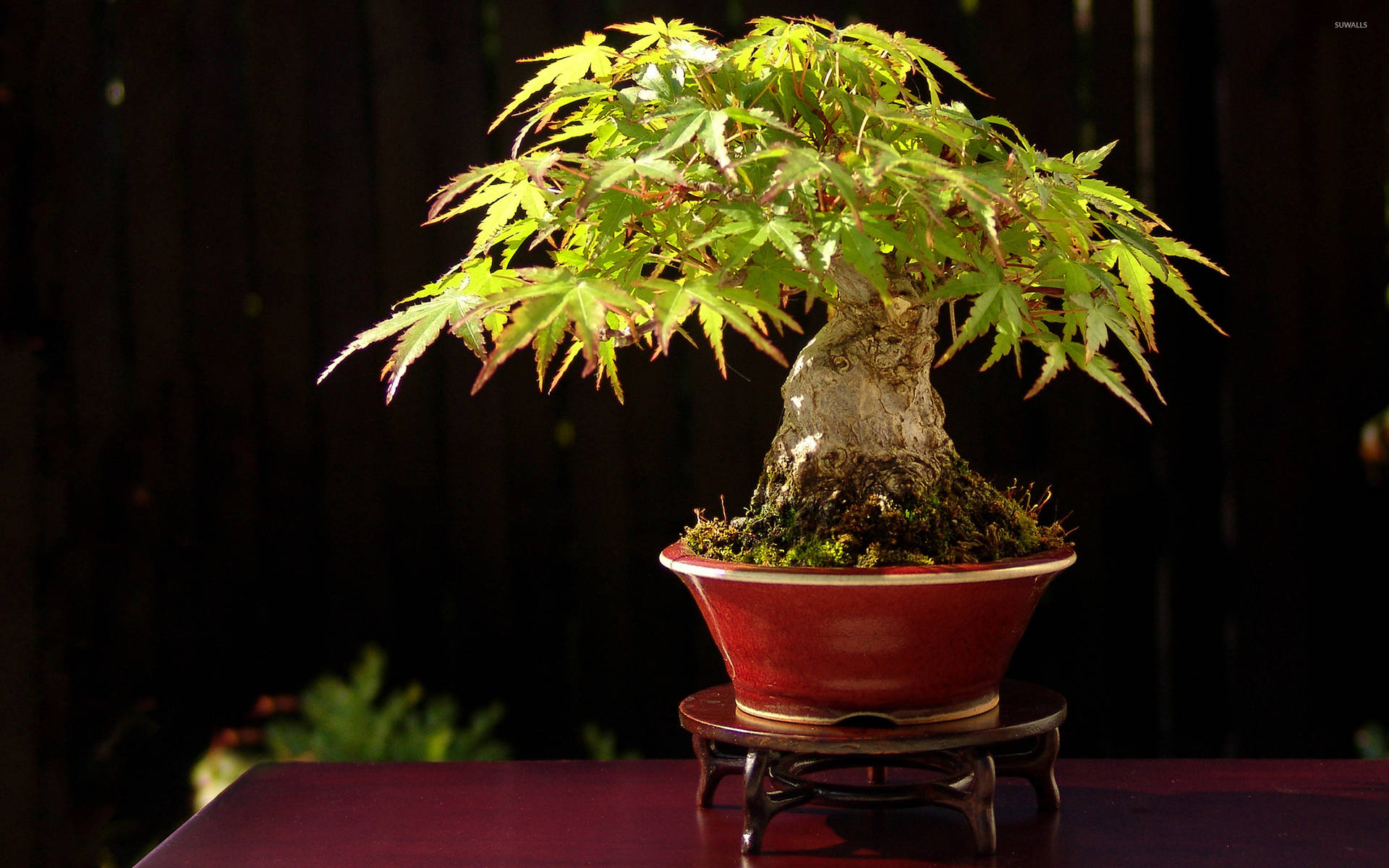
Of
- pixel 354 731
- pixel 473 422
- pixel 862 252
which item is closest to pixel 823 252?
pixel 862 252

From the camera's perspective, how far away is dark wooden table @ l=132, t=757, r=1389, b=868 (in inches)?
32.8

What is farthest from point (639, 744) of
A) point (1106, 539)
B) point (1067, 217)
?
point (1067, 217)

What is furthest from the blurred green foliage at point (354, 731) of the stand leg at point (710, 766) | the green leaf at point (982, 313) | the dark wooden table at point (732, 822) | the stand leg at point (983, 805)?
the green leaf at point (982, 313)

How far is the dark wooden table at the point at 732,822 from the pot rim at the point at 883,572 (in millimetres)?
213

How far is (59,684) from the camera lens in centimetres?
153

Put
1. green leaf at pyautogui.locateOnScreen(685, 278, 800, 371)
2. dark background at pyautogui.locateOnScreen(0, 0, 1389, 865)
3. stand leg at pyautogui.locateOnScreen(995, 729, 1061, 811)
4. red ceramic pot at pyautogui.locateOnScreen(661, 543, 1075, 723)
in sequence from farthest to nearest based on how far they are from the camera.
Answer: dark background at pyautogui.locateOnScreen(0, 0, 1389, 865)
stand leg at pyautogui.locateOnScreen(995, 729, 1061, 811)
red ceramic pot at pyautogui.locateOnScreen(661, 543, 1075, 723)
green leaf at pyautogui.locateOnScreen(685, 278, 800, 371)

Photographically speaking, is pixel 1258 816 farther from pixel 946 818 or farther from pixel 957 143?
pixel 957 143

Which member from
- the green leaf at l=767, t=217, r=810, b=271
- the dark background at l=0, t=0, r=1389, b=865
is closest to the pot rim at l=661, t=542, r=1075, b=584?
the green leaf at l=767, t=217, r=810, b=271

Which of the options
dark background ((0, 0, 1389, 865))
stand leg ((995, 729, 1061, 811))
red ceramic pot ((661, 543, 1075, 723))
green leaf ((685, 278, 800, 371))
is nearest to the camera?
green leaf ((685, 278, 800, 371))

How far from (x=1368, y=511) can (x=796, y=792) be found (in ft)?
3.60

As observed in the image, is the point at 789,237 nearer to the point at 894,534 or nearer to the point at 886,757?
the point at 894,534

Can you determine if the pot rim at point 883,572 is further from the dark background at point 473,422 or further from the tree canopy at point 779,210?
the dark background at point 473,422

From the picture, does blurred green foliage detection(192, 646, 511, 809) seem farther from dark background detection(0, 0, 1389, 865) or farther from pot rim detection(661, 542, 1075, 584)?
pot rim detection(661, 542, 1075, 584)

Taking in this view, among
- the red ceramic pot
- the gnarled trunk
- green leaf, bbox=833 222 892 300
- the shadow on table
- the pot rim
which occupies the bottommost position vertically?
the shadow on table
